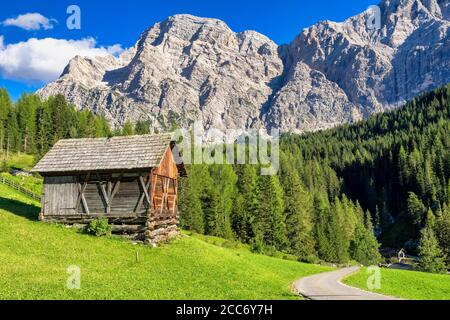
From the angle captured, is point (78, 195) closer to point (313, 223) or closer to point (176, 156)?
point (176, 156)

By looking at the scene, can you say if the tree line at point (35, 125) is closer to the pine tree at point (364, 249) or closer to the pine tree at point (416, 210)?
the pine tree at point (364, 249)

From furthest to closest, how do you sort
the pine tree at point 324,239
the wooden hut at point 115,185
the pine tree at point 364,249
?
1. the pine tree at point 364,249
2. the pine tree at point 324,239
3. the wooden hut at point 115,185

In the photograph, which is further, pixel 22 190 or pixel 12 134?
pixel 12 134

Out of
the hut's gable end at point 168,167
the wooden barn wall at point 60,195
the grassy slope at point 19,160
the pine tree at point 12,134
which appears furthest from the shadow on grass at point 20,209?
the pine tree at point 12,134

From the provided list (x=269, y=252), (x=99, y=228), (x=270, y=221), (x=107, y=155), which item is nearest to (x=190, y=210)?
(x=270, y=221)

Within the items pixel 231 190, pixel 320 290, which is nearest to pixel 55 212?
pixel 320 290

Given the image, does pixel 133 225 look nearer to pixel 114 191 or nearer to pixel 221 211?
pixel 114 191

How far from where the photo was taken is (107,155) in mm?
39219

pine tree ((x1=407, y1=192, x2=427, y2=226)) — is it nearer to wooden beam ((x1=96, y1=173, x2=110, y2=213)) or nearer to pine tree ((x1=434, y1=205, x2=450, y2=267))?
pine tree ((x1=434, y1=205, x2=450, y2=267))

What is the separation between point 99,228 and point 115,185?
443 centimetres

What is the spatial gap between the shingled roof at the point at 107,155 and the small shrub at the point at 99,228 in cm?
500

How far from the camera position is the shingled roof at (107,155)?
37.6 meters

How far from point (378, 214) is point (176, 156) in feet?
485
